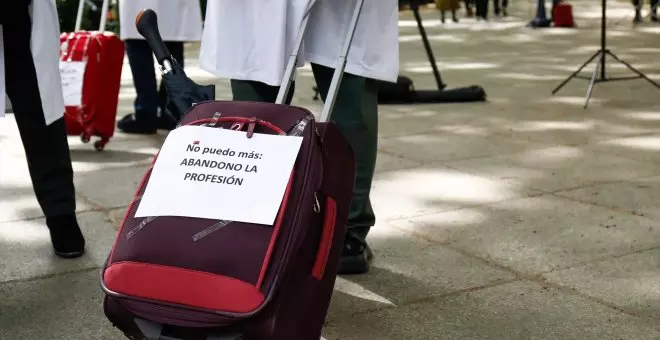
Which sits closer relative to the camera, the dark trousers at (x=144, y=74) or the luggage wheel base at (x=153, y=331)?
the luggage wheel base at (x=153, y=331)

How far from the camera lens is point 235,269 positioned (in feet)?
9.48

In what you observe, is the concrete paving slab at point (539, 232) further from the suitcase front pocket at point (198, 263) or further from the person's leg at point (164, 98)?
the person's leg at point (164, 98)

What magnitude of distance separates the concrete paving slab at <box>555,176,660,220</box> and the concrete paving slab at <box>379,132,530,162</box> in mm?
1107

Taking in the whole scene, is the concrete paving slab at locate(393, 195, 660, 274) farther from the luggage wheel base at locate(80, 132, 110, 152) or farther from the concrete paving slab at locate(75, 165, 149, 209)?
the luggage wheel base at locate(80, 132, 110, 152)

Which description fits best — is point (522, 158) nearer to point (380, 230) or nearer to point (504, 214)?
point (504, 214)

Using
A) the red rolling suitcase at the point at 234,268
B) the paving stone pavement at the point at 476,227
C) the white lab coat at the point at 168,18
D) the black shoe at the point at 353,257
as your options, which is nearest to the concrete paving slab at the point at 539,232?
the paving stone pavement at the point at 476,227

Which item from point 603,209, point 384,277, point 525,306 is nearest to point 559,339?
point 525,306

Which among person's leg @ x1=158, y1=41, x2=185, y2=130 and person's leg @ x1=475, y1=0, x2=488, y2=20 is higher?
person's leg @ x1=158, y1=41, x2=185, y2=130

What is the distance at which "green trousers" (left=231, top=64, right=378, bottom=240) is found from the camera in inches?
168


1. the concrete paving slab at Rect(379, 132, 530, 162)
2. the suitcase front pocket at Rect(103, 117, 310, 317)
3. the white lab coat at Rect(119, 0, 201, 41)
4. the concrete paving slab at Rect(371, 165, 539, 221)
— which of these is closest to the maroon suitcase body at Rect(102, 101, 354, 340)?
the suitcase front pocket at Rect(103, 117, 310, 317)

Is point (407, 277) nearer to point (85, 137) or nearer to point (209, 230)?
point (209, 230)

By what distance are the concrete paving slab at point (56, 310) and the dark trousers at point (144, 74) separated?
3.46 m

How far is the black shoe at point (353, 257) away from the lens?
4418 millimetres

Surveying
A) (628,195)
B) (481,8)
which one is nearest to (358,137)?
(628,195)
